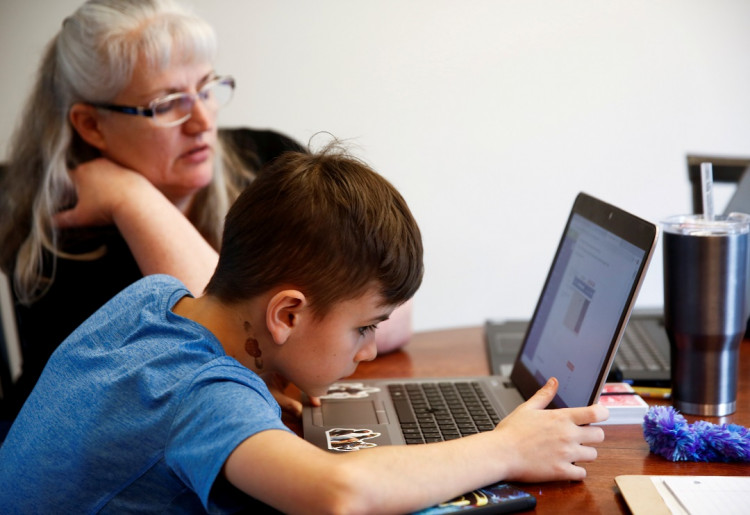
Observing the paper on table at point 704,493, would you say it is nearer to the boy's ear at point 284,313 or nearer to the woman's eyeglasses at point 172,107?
the boy's ear at point 284,313

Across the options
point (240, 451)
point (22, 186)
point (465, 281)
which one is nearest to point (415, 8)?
point (465, 281)

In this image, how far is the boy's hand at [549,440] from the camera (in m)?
0.85

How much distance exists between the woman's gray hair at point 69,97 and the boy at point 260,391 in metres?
0.60

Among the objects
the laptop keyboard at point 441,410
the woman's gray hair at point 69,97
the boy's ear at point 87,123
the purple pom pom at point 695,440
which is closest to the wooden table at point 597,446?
the purple pom pom at point 695,440

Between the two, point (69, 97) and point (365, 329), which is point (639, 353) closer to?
point (365, 329)

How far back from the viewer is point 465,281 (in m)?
2.41

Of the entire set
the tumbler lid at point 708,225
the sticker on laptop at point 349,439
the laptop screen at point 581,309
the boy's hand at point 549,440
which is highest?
the tumbler lid at point 708,225

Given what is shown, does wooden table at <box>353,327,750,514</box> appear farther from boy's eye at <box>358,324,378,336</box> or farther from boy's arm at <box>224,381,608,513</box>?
boy's eye at <box>358,324,378,336</box>

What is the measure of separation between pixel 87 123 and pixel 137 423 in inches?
37.1

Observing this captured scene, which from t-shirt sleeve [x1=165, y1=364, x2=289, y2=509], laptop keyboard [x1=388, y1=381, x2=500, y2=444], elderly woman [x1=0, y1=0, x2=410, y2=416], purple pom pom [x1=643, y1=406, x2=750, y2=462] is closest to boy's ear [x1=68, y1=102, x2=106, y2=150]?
elderly woman [x1=0, y1=0, x2=410, y2=416]

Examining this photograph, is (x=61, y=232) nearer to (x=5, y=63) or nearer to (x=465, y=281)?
(x=5, y=63)

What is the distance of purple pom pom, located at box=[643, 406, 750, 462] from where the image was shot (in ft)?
2.98

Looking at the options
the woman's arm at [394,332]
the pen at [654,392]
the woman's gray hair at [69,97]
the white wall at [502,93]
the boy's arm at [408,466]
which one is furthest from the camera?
the white wall at [502,93]

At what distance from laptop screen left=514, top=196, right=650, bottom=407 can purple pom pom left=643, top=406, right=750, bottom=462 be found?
0.09 meters
